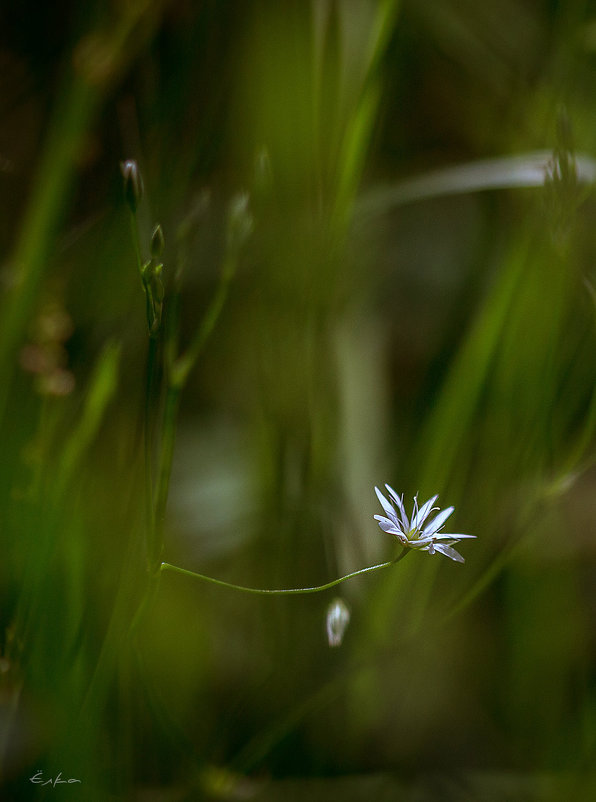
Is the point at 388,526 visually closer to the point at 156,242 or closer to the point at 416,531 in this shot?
the point at 416,531

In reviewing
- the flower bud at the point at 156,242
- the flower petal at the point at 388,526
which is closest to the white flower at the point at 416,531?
the flower petal at the point at 388,526

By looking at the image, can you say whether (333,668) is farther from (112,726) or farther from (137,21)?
(137,21)

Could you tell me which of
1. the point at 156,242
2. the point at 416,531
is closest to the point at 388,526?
the point at 416,531

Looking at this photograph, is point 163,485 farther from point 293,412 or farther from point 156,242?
point 293,412

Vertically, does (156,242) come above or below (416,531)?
above

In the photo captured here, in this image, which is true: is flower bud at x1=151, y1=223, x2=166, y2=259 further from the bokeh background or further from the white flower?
the white flower

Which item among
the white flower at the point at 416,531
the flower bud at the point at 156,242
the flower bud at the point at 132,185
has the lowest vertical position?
the white flower at the point at 416,531

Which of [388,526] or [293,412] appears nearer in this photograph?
[388,526]

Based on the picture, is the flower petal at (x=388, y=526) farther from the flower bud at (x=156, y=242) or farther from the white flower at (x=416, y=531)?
the flower bud at (x=156, y=242)

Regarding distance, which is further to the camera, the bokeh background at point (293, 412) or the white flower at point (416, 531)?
the bokeh background at point (293, 412)

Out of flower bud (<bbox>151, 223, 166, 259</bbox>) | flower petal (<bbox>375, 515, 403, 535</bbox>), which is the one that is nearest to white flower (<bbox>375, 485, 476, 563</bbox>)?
flower petal (<bbox>375, 515, 403, 535</bbox>)
